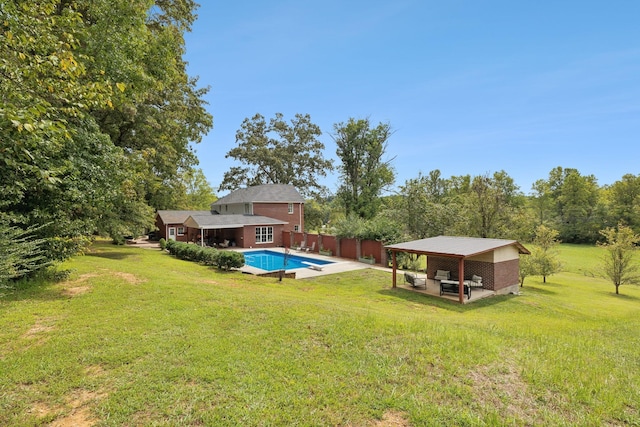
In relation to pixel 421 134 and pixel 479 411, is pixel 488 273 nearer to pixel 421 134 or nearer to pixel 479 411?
pixel 479 411

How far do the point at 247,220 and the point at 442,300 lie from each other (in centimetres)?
2148

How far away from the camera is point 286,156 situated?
142 ft

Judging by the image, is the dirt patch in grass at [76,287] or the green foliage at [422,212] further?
the green foliage at [422,212]

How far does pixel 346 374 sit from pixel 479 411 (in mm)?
1552

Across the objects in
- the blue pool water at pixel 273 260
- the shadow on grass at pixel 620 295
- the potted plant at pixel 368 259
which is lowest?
the shadow on grass at pixel 620 295

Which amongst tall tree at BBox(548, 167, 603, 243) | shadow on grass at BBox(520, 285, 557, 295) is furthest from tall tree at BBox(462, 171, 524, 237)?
tall tree at BBox(548, 167, 603, 243)

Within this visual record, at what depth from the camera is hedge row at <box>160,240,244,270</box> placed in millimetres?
15453

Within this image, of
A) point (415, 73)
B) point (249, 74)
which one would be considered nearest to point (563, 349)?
point (415, 73)

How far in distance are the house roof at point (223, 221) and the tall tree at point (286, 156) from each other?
13.5 m

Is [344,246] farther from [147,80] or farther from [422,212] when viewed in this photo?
[147,80]

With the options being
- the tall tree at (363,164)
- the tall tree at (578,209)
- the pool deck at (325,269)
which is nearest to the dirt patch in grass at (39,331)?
the pool deck at (325,269)

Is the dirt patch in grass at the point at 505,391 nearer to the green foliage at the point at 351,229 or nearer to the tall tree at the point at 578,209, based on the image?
the green foliage at the point at 351,229

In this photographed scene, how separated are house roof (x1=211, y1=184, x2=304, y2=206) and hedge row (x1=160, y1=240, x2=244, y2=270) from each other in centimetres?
1346

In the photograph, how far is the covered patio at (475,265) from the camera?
12719 millimetres
